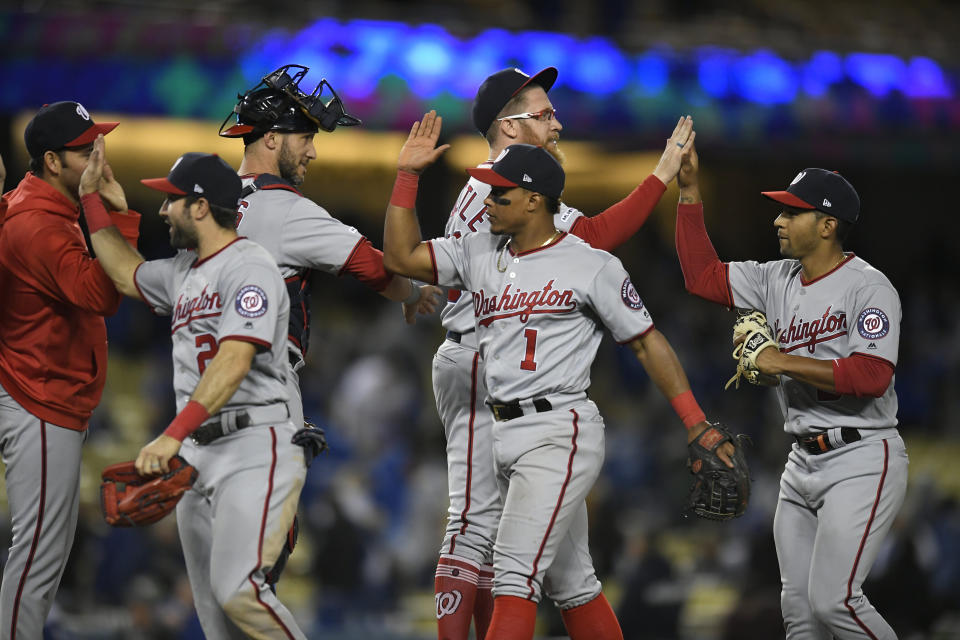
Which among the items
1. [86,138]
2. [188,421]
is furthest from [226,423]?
[86,138]

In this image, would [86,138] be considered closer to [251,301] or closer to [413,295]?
[251,301]

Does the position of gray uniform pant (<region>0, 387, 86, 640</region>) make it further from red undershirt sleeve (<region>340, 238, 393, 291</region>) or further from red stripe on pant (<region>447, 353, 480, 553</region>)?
red stripe on pant (<region>447, 353, 480, 553</region>)

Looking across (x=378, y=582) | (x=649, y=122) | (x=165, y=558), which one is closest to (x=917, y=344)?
(x=649, y=122)

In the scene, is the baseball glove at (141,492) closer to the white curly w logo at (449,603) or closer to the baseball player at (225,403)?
the baseball player at (225,403)

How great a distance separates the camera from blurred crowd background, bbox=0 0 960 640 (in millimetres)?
9766

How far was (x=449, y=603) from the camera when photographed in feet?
15.3

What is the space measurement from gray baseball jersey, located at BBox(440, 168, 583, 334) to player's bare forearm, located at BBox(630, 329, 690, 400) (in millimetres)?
737

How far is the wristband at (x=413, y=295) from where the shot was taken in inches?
188

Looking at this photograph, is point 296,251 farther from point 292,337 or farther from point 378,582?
point 378,582

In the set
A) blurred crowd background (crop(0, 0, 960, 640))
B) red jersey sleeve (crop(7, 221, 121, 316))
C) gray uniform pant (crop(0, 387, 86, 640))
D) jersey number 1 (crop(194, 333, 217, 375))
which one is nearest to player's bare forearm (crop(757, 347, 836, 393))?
jersey number 1 (crop(194, 333, 217, 375))

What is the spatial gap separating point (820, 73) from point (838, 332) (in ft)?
34.0

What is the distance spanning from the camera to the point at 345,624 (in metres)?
9.86

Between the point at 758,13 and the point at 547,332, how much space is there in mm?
13287

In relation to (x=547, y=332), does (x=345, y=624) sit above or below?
below
